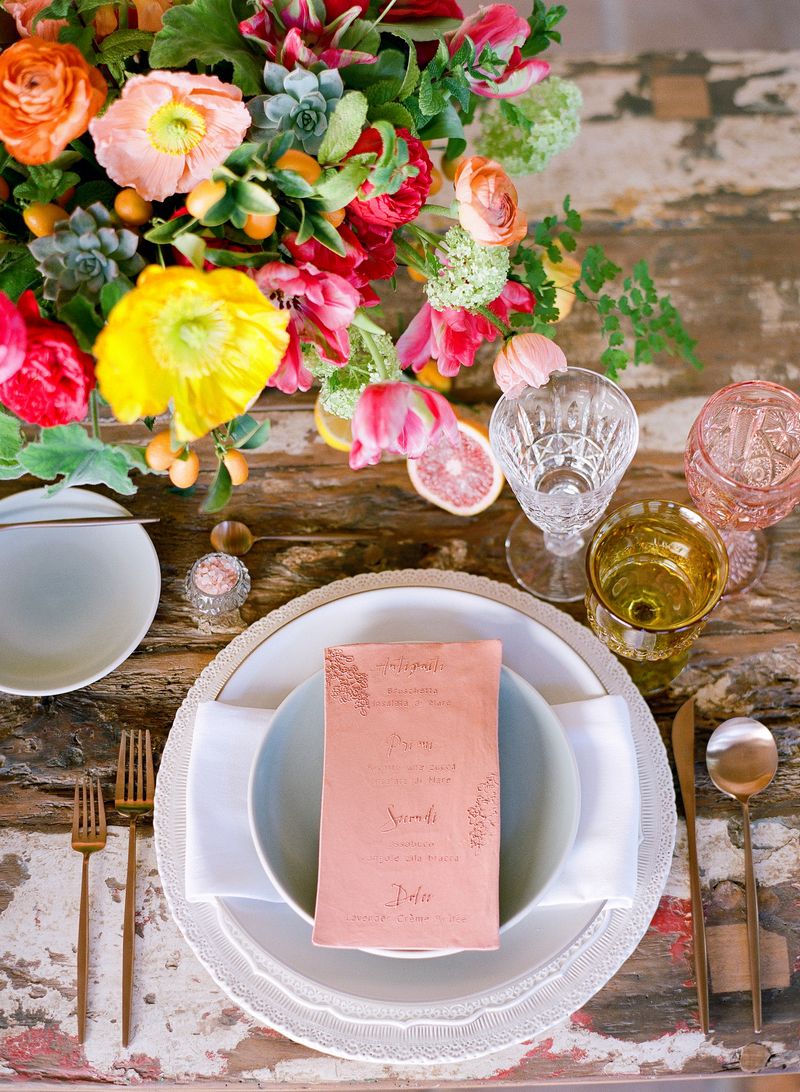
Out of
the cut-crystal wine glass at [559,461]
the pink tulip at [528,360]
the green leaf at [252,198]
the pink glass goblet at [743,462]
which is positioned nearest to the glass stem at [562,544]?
the cut-crystal wine glass at [559,461]

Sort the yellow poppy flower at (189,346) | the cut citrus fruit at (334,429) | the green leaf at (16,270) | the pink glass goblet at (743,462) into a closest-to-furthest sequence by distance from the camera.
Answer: the yellow poppy flower at (189,346), the green leaf at (16,270), the pink glass goblet at (743,462), the cut citrus fruit at (334,429)

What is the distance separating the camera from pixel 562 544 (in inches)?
33.8

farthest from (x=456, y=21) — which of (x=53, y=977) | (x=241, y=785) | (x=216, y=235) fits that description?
(x=53, y=977)

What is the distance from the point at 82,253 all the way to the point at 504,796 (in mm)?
490

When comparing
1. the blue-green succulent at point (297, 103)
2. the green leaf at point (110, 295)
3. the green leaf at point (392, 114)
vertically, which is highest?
the green leaf at point (392, 114)

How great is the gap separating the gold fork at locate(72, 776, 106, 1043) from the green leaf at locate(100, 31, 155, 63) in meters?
0.56

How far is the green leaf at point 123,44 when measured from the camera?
0.57 metres

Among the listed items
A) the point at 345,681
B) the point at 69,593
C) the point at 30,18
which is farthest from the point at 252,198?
the point at 69,593

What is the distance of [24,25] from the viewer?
567 mm

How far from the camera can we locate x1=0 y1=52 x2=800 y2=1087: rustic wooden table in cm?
68

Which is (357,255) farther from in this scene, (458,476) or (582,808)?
(582,808)

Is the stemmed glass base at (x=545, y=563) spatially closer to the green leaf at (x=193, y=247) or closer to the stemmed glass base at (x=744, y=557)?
the stemmed glass base at (x=744, y=557)

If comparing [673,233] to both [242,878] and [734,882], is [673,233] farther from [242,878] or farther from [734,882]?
[242,878]

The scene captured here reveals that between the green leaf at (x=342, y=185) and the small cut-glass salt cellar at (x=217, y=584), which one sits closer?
the green leaf at (x=342, y=185)
